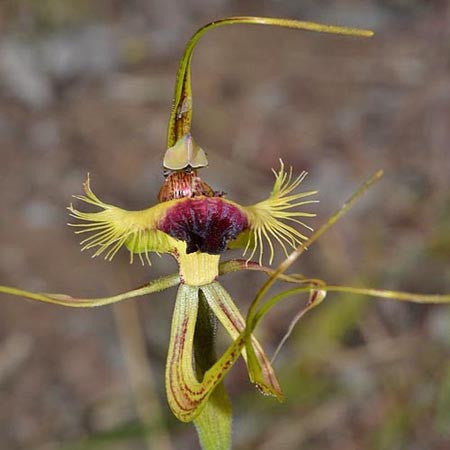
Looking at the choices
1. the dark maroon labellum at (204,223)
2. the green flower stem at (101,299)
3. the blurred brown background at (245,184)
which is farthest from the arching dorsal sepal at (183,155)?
the blurred brown background at (245,184)

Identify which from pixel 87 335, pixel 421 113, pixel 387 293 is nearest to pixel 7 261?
pixel 87 335

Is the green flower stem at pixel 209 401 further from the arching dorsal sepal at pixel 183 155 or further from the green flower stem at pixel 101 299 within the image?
the arching dorsal sepal at pixel 183 155

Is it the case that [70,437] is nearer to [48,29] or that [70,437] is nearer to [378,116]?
[378,116]

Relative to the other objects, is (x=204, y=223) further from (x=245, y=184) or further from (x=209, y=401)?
(x=245, y=184)

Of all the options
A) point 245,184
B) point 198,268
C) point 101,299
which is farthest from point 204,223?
point 245,184

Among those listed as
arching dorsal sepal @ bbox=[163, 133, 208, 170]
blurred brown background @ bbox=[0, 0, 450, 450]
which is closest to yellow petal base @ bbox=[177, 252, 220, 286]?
arching dorsal sepal @ bbox=[163, 133, 208, 170]

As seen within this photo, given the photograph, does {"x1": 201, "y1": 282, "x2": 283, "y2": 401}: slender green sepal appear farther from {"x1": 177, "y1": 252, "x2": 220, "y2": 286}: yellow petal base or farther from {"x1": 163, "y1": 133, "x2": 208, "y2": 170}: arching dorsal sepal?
{"x1": 163, "y1": 133, "x2": 208, "y2": 170}: arching dorsal sepal
